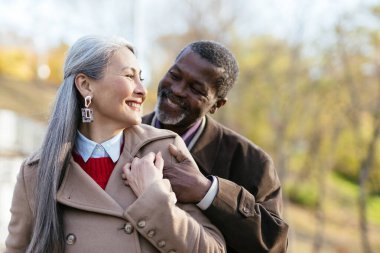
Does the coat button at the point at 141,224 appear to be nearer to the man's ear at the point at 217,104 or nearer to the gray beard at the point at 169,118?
the gray beard at the point at 169,118

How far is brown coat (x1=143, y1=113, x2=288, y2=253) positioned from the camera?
2.84m

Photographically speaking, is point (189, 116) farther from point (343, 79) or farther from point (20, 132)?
point (20, 132)

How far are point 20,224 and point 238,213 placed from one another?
3.28ft

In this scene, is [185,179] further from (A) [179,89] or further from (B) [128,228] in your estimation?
(A) [179,89]

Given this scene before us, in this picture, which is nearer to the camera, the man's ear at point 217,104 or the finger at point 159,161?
the finger at point 159,161

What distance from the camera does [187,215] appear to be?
2605mm

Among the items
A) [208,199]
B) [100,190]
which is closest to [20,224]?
[100,190]

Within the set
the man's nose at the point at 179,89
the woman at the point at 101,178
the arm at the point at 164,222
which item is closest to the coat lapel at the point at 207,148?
the man's nose at the point at 179,89

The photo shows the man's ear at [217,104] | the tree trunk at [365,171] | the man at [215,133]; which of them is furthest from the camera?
the tree trunk at [365,171]

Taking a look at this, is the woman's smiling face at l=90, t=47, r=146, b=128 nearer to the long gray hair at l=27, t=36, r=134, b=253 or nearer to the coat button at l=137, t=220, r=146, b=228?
→ the long gray hair at l=27, t=36, r=134, b=253

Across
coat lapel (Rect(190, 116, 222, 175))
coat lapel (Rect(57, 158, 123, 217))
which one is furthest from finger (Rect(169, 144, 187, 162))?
coat lapel (Rect(190, 116, 222, 175))

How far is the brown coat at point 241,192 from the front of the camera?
284cm

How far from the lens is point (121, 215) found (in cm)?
259

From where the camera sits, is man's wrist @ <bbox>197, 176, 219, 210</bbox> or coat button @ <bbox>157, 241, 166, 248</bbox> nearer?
coat button @ <bbox>157, 241, 166, 248</bbox>
